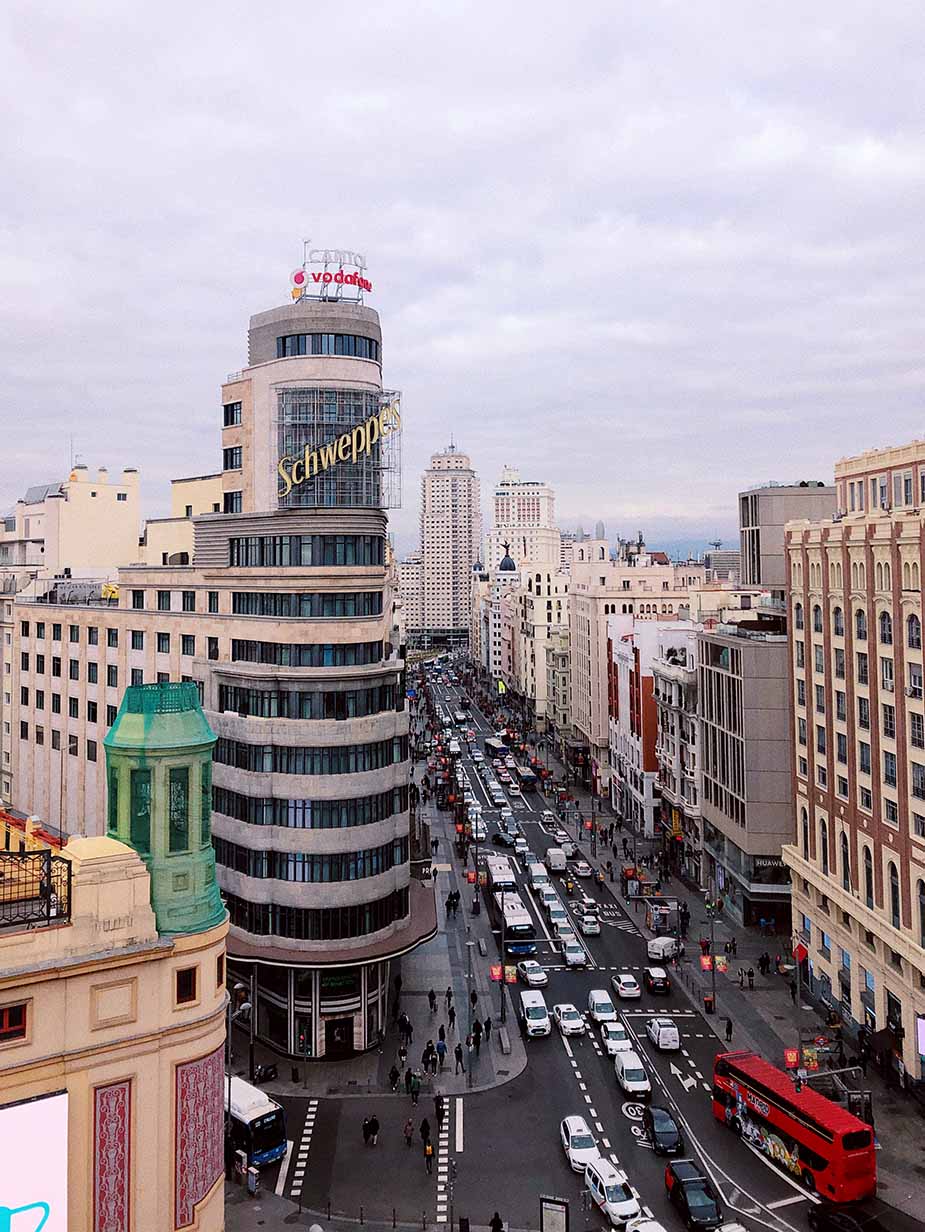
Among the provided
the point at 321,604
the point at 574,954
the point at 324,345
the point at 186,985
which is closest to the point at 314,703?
the point at 321,604

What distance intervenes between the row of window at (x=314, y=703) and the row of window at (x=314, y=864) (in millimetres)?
7149

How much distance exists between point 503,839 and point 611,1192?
203 ft

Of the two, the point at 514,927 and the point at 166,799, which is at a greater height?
the point at 166,799

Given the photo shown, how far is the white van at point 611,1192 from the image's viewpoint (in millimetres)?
37094

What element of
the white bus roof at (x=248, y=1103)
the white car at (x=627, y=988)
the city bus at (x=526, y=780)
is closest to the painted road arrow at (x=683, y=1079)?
the white car at (x=627, y=988)

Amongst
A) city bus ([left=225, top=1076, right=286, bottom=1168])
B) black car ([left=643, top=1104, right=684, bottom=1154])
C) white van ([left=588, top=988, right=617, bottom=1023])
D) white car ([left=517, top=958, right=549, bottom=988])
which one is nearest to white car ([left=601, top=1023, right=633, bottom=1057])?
white van ([left=588, top=988, right=617, bottom=1023])

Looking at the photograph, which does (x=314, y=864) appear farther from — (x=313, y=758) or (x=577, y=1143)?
(x=577, y=1143)

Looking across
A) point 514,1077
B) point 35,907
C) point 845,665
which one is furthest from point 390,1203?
point 845,665

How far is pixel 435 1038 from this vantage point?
182ft

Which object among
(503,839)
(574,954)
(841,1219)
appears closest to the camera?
(841,1219)

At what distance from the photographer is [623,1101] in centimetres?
4766

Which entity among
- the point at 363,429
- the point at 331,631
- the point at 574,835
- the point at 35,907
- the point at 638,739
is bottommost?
the point at 574,835

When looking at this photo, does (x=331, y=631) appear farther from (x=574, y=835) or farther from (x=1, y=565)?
(x=1, y=565)

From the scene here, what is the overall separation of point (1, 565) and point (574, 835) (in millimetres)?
69829
